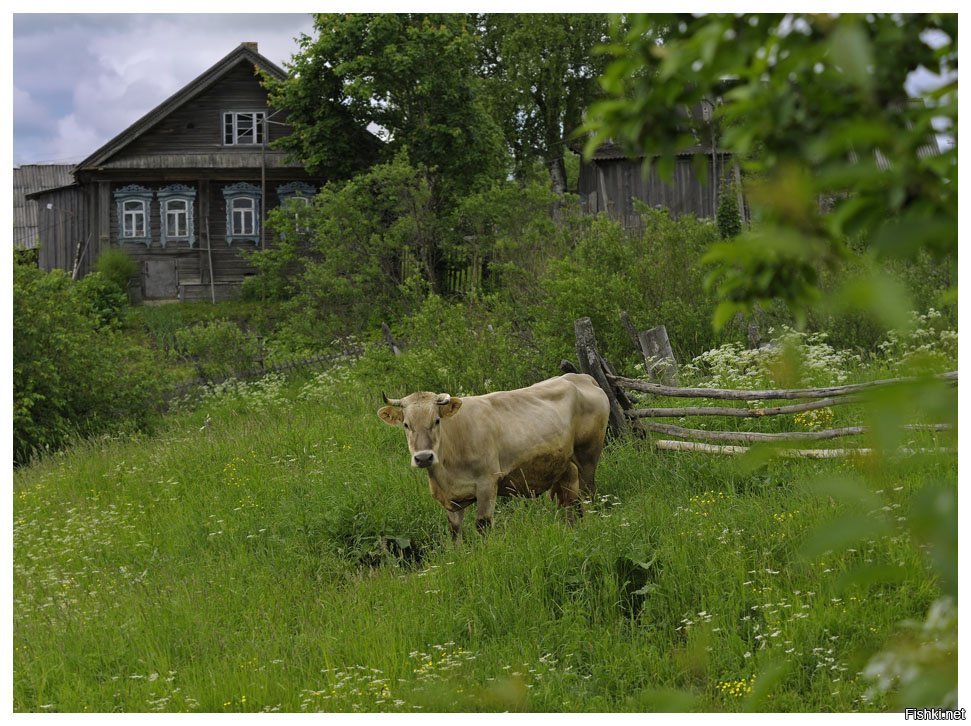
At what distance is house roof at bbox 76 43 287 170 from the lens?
27.6m

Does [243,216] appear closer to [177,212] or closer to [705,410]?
[177,212]

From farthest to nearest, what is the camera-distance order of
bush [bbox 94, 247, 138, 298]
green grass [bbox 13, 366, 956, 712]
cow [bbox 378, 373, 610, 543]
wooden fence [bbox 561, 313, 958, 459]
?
bush [bbox 94, 247, 138, 298] < wooden fence [bbox 561, 313, 958, 459] < cow [bbox 378, 373, 610, 543] < green grass [bbox 13, 366, 956, 712]

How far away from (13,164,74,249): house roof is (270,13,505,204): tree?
639 inches

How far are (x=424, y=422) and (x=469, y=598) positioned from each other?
53.2 inches

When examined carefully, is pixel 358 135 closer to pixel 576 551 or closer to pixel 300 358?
pixel 300 358

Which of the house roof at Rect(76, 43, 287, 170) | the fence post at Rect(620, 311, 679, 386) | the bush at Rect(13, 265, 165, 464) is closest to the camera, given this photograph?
the fence post at Rect(620, 311, 679, 386)

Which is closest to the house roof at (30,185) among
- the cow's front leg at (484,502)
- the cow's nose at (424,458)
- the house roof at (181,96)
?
the house roof at (181,96)

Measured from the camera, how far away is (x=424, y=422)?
7.47m

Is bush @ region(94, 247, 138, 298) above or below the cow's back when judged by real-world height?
above

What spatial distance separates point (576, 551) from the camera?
22.6ft

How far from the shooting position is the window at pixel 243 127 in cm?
2827

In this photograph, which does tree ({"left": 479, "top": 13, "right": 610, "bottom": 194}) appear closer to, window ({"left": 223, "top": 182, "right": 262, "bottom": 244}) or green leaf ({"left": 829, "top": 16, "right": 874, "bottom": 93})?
window ({"left": 223, "top": 182, "right": 262, "bottom": 244})

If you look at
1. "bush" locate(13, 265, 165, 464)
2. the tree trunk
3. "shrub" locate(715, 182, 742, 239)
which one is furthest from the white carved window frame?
"bush" locate(13, 265, 165, 464)

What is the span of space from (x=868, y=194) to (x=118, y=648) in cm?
617
